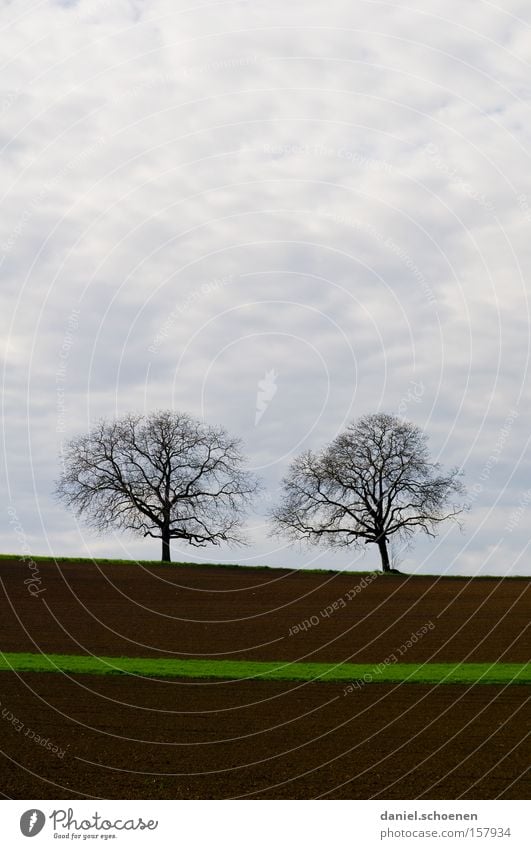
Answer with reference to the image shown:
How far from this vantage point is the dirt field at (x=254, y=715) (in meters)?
19.0

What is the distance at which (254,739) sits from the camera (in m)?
21.9

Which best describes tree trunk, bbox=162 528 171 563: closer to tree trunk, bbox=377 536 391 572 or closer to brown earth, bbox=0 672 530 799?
tree trunk, bbox=377 536 391 572

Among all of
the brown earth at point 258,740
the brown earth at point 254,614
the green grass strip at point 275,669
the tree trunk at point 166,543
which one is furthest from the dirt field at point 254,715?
the tree trunk at point 166,543

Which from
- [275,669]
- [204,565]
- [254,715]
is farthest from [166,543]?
[254,715]

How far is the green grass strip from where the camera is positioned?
29.1 m

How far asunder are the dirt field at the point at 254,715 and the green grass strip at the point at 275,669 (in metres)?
1.02

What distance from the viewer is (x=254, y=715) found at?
24.2 m

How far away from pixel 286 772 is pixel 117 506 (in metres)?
49.9

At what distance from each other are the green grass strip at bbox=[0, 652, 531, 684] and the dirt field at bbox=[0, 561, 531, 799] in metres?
1.02

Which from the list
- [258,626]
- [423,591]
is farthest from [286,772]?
[423,591]

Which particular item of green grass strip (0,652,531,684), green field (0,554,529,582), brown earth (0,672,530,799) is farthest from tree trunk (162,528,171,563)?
brown earth (0,672,530,799)

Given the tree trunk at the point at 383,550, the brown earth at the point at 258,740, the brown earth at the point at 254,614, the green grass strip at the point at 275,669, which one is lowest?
the brown earth at the point at 258,740

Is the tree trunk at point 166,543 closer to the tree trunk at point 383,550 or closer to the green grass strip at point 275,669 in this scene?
the tree trunk at point 383,550

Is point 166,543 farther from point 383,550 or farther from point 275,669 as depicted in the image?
point 275,669
